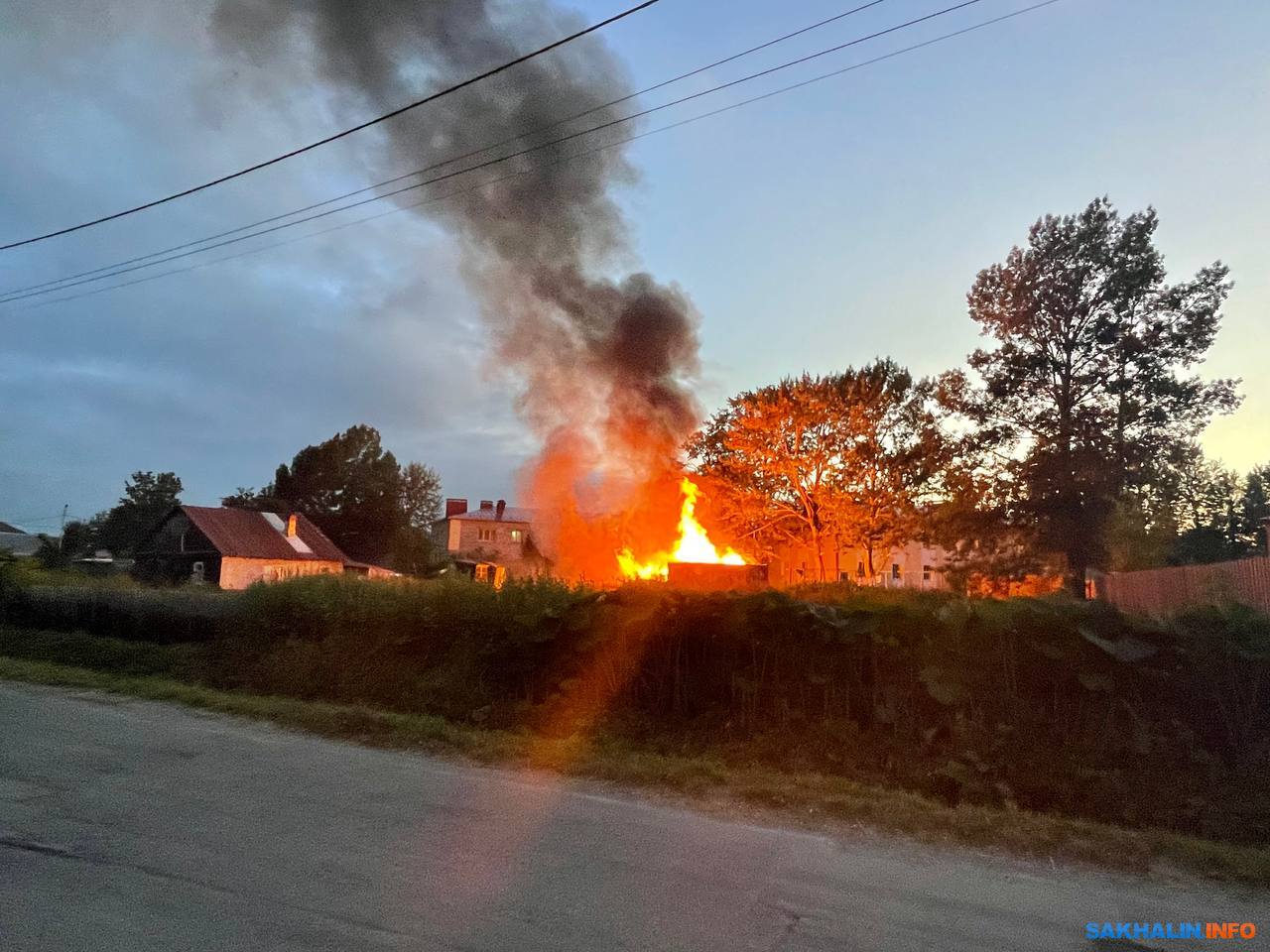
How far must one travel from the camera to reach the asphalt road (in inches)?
161

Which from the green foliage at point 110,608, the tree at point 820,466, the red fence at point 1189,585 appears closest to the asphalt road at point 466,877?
the red fence at point 1189,585

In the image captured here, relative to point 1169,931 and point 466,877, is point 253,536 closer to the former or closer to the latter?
point 466,877

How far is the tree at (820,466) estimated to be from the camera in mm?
29266

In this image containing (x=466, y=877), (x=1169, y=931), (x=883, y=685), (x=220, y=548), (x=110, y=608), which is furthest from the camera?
(x=220, y=548)

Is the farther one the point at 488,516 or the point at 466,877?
the point at 488,516

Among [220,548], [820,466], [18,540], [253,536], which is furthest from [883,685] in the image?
[18,540]

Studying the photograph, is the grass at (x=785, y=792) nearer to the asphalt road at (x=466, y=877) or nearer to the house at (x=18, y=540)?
the asphalt road at (x=466, y=877)

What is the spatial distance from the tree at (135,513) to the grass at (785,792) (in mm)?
65815

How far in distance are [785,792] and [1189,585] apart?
12.0 m

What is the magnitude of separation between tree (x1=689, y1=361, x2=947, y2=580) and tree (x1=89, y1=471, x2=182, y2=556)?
179 feet

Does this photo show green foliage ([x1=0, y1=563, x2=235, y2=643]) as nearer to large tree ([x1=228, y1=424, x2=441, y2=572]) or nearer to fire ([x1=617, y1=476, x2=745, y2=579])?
fire ([x1=617, y1=476, x2=745, y2=579])

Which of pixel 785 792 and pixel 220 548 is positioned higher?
pixel 220 548

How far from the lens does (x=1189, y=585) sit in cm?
1535

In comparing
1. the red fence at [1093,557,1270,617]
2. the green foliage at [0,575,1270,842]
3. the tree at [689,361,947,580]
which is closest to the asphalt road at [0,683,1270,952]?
the green foliage at [0,575,1270,842]
